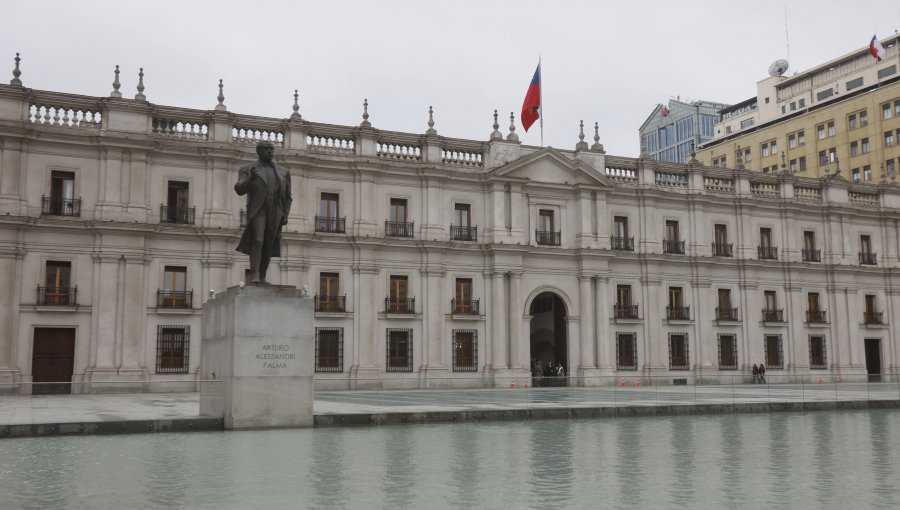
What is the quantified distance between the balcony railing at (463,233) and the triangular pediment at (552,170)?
3.13 meters

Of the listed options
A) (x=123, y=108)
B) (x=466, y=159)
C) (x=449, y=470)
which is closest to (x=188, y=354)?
(x=123, y=108)

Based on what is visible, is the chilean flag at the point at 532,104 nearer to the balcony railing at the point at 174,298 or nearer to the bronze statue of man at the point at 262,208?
the balcony railing at the point at 174,298

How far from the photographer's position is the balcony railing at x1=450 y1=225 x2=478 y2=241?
42469 mm

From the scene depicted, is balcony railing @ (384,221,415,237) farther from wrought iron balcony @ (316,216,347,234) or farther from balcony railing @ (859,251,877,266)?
balcony railing @ (859,251,877,266)

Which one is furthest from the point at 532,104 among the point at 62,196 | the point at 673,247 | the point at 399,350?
the point at 62,196

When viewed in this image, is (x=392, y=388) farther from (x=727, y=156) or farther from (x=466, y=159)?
(x=727, y=156)

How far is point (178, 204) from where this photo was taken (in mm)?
37844

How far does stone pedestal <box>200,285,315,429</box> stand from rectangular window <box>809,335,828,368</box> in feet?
130

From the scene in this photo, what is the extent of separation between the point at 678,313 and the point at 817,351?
987 centimetres

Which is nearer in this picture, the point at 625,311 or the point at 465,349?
the point at 465,349

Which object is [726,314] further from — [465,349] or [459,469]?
[459,469]

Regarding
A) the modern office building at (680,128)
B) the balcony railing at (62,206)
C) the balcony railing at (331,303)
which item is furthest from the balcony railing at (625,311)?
the modern office building at (680,128)

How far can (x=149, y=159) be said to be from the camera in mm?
37000

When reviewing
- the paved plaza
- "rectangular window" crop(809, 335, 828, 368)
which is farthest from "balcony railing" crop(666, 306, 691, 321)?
the paved plaza
